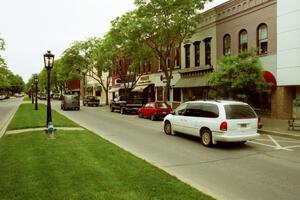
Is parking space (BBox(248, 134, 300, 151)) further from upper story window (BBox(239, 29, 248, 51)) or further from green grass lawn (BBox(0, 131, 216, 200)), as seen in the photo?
upper story window (BBox(239, 29, 248, 51))

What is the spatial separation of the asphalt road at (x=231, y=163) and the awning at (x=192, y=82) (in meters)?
13.2

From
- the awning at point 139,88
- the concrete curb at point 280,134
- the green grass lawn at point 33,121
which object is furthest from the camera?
the awning at point 139,88

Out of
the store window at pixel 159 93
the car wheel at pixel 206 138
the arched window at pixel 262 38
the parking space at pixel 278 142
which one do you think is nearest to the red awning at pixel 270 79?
the arched window at pixel 262 38

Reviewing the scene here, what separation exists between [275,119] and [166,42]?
1046cm

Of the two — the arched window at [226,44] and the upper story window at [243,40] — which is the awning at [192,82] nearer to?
the arched window at [226,44]

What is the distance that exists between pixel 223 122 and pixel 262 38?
43.2 ft

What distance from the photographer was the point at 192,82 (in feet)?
97.7

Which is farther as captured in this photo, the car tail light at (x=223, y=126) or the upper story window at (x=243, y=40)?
the upper story window at (x=243, y=40)

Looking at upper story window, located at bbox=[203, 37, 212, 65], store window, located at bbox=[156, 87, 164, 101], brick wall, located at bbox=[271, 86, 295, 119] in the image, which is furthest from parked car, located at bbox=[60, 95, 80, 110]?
brick wall, located at bbox=[271, 86, 295, 119]

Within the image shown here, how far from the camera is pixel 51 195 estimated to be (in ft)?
20.2

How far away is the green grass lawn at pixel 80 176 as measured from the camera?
20.5 ft

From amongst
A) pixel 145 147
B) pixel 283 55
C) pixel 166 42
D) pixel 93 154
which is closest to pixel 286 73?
pixel 283 55

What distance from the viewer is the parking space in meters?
12.3

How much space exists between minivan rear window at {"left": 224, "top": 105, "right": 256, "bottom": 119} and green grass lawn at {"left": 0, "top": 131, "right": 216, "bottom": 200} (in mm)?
4253
